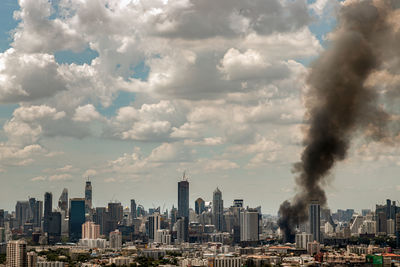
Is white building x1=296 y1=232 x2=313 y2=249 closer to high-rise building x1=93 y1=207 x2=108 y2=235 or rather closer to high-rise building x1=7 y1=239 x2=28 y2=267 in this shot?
high-rise building x1=7 y1=239 x2=28 y2=267

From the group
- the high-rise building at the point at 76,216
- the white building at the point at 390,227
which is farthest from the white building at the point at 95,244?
the white building at the point at 390,227

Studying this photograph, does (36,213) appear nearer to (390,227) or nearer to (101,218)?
(101,218)

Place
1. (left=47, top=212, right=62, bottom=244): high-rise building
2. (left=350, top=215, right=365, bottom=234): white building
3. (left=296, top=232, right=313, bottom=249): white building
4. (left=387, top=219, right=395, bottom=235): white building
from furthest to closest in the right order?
(left=350, top=215, right=365, bottom=234): white building < (left=47, top=212, right=62, bottom=244): high-rise building < (left=387, top=219, right=395, bottom=235): white building < (left=296, top=232, right=313, bottom=249): white building

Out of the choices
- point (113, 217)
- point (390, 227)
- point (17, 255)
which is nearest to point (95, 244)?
point (113, 217)

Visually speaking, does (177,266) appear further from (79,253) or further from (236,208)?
(236,208)

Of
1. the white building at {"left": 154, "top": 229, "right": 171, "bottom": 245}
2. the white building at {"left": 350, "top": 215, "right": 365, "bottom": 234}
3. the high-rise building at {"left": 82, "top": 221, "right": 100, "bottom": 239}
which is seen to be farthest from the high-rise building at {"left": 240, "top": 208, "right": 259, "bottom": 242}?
the high-rise building at {"left": 82, "top": 221, "right": 100, "bottom": 239}

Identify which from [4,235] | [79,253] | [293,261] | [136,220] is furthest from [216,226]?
[293,261]
